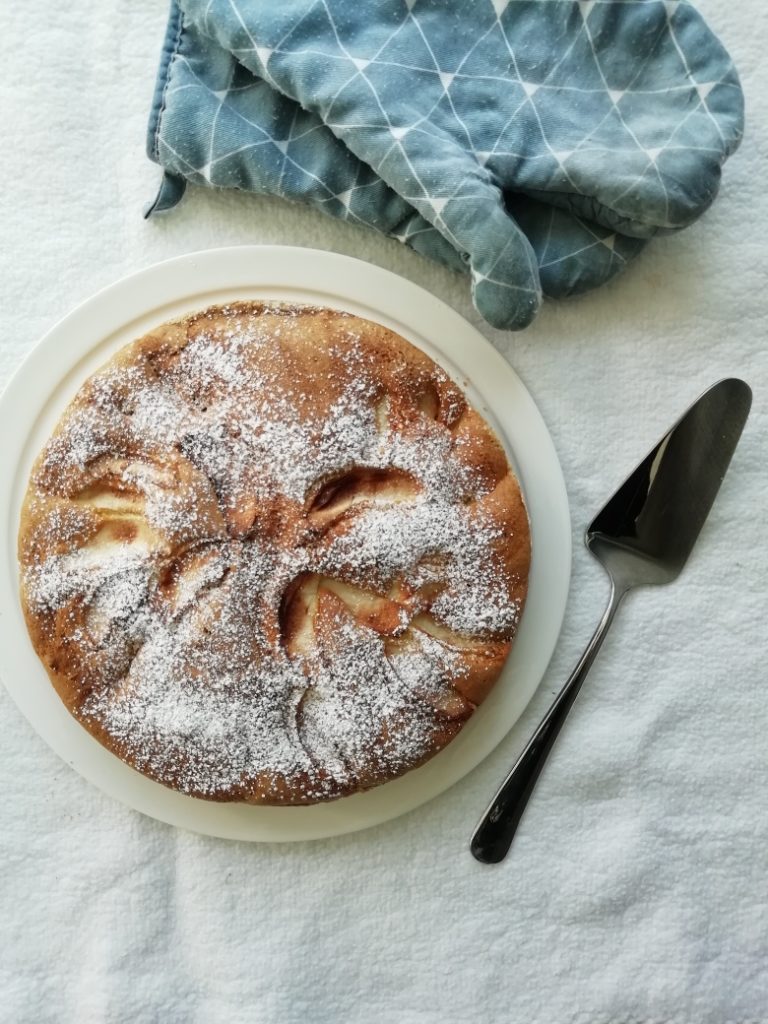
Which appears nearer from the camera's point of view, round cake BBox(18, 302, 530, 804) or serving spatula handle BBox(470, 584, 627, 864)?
round cake BBox(18, 302, 530, 804)

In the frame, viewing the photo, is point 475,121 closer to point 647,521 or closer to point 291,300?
point 291,300

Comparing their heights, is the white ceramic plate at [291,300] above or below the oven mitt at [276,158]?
below

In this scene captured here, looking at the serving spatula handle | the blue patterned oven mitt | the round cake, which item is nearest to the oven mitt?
the blue patterned oven mitt

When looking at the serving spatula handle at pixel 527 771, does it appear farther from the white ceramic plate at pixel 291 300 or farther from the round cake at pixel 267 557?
the round cake at pixel 267 557

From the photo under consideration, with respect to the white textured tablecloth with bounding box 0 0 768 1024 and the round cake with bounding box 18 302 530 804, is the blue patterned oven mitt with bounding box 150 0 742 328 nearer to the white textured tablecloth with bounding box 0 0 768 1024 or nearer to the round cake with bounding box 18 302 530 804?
the white textured tablecloth with bounding box 0 0 768 1024

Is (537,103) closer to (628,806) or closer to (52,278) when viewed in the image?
(52,278)

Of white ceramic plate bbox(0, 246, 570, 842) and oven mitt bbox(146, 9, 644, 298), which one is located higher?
oven mitt bbox(146, 9, 644, 298)

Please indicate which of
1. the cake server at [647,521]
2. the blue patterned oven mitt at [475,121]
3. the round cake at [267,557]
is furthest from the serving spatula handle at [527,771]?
the blue patterned oven mitt at [475,121]

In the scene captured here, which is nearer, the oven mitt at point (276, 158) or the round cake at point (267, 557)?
the round cake at point (267, 557)
